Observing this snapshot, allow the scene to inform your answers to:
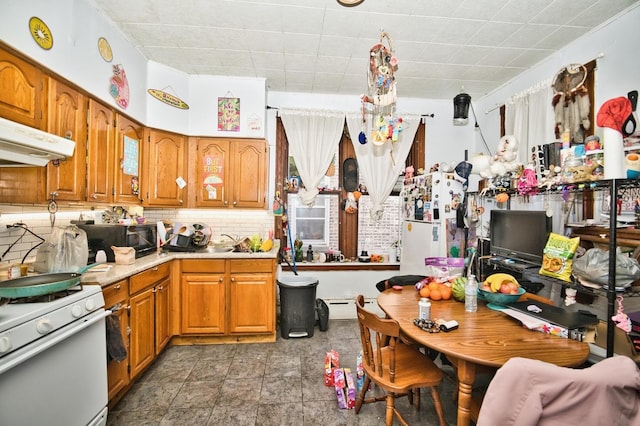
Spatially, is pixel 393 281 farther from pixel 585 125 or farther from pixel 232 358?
pixel 585 125

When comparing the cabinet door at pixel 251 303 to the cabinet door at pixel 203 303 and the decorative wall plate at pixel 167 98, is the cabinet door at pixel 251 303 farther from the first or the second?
the decorative wall plate at pixel 167 98

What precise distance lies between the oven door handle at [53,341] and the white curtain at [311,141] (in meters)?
2.50

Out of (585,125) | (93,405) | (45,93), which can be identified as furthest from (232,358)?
(585,125)

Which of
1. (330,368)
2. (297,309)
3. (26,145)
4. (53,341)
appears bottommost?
(330,368)

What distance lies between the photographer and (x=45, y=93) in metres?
1.78

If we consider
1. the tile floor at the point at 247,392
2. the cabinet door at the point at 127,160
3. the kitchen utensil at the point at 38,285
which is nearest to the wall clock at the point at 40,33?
the cabinet door at the point at 127,160

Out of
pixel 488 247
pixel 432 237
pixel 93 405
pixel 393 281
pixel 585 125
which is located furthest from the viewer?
pixel 432 237

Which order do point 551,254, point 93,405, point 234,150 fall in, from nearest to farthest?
point 93,405 < point 551,254 < point 234,150

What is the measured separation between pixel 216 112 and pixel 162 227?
1.42m

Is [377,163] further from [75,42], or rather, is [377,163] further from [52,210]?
[52,210]

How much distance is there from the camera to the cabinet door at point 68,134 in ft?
6.04

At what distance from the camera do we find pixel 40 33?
1.70m

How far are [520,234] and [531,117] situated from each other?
1321mm

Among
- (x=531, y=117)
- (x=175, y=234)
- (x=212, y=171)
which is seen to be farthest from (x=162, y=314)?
(x=531, y=117)
